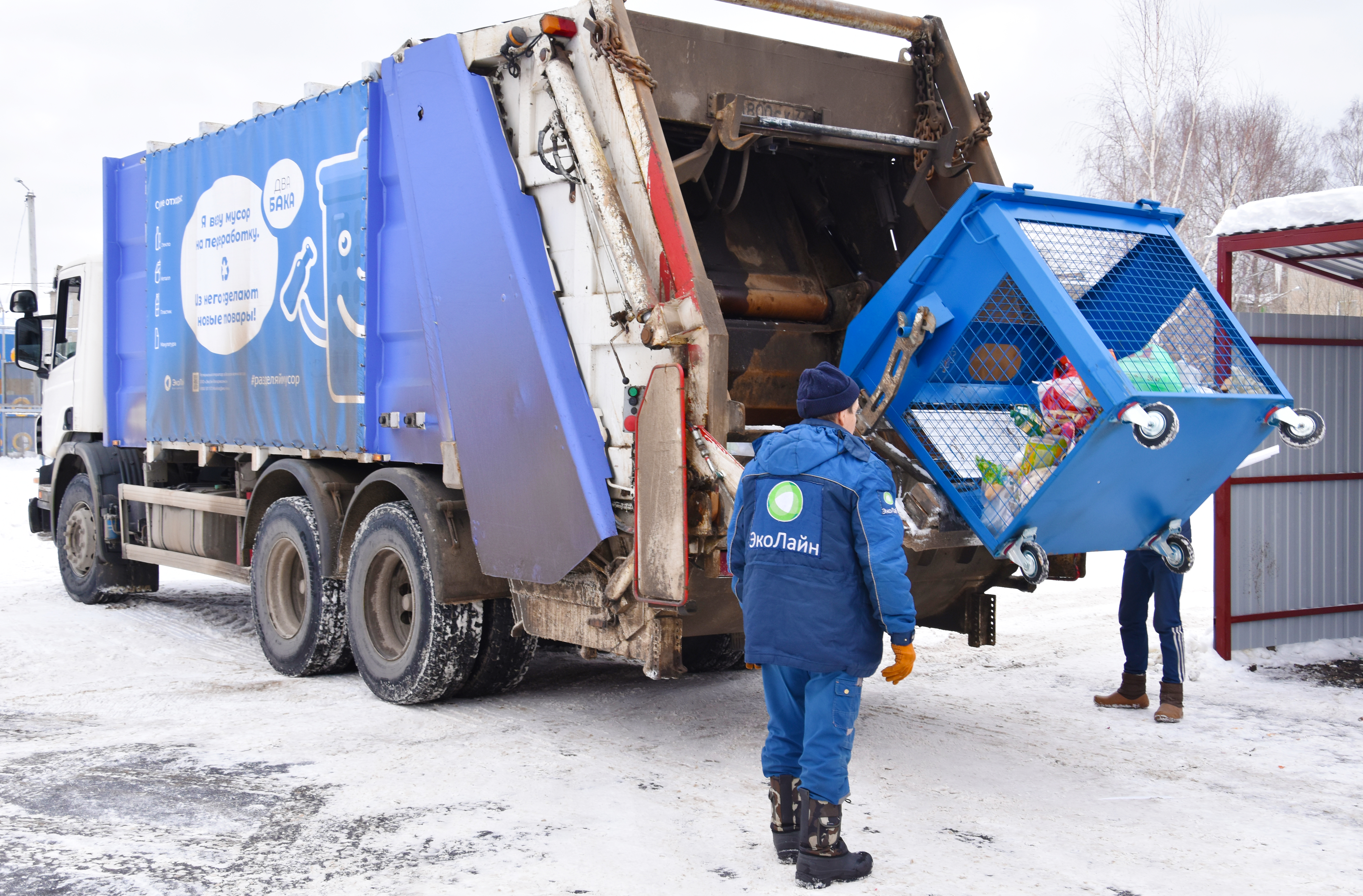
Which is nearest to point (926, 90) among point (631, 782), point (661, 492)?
point (661, 492)

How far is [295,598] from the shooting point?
7289 mm

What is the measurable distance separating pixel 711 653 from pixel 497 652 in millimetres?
1503

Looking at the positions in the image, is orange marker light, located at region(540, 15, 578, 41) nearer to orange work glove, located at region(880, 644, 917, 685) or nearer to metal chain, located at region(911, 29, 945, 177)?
metal chain, located at region(911, 29, 945, 177)

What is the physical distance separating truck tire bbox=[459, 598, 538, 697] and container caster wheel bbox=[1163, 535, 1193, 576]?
2870 millimetres

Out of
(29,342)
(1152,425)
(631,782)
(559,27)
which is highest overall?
(559,27)

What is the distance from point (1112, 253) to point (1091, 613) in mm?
4794

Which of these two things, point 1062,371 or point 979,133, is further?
point 979,133

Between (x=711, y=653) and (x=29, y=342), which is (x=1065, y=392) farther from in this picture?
(x=29, y=342)

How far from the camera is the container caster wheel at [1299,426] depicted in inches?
183

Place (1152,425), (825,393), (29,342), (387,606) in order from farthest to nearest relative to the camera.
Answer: (29,342) → (387,606) → (1152,425) → (825,393)

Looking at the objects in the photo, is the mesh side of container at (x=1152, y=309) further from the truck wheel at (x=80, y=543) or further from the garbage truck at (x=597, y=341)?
the truck wheel at (x=80, y=543)

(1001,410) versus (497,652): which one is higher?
(1001,410)

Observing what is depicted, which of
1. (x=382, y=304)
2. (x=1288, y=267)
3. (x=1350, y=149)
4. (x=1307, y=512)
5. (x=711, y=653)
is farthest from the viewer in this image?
(x=1350, y=149)

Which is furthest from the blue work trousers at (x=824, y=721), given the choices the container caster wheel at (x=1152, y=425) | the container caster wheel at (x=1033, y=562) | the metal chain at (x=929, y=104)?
the metal chain at (x=929, y=104)
